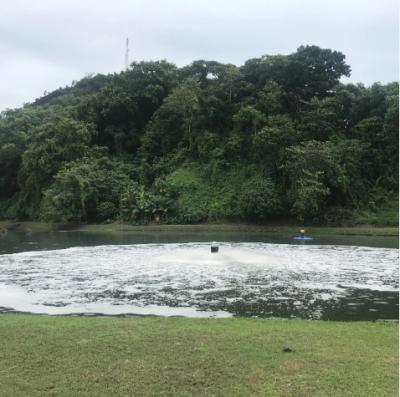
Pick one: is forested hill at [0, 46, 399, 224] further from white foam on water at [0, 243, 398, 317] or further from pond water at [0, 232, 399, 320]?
white foam on water at [0, 243, 398, 317]

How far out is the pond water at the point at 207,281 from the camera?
47.9 feet

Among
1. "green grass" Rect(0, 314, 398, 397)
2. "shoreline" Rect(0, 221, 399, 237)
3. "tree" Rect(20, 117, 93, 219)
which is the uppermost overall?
"tree" Rect(20, 117, 93, 219)

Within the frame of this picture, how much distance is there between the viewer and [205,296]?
53.6ft

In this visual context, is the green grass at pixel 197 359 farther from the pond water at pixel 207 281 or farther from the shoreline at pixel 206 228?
the shoreline at pixel 206 228

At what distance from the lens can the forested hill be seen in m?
48.9

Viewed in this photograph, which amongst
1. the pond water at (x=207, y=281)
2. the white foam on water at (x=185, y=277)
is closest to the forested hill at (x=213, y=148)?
the pond water at (x=207, y=281)

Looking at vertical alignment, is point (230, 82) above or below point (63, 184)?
above

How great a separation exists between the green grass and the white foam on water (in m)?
3.62

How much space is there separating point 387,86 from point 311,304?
4515 cm

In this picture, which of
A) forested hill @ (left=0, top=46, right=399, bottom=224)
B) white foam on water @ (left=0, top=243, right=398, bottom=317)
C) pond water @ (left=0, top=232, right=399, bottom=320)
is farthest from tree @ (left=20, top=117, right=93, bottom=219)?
white foam on water @ (left=0, top=243, right=398, bottom=317)

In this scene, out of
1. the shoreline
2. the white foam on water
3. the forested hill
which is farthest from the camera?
the forested hill

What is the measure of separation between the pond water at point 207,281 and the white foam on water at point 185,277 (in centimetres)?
3

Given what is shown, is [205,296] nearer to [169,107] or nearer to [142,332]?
[142,332]

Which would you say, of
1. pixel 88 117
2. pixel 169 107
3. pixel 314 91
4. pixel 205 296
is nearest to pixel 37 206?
pixel 88 117
